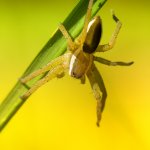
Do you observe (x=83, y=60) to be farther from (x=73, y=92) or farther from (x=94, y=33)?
(x=73, y=92)

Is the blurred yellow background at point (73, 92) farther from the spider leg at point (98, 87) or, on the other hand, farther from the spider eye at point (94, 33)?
the spider eye at point (94, 33)

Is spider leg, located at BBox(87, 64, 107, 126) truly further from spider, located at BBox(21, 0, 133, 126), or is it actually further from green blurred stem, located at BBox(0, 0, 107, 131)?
green blurred stem, located at BBox(0, 0, 107, 131)

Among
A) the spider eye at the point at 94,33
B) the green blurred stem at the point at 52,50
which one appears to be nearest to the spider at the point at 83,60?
the spider eye at the point at 94,33

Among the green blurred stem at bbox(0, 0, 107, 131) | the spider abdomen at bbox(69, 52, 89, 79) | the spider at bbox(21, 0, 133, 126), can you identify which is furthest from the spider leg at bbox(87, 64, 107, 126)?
the green blurred stem at bbox(0, 0, 107, 131)

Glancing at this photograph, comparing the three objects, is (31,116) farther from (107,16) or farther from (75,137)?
(107,16)

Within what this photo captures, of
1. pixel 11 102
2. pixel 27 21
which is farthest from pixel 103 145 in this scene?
pixel 11 102

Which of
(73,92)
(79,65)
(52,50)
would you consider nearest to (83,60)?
(79,65)
